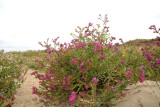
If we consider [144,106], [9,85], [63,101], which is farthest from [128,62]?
[9,85]

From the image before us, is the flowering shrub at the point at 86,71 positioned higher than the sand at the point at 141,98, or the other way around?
the flowering shrub at the point at 86,71

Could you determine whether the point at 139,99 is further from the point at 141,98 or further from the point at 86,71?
the point at 86,71

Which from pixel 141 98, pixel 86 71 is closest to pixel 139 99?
pixel 141 98

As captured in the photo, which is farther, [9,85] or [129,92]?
[9,85]

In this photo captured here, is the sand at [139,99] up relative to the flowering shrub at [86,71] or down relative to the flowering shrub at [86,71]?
down

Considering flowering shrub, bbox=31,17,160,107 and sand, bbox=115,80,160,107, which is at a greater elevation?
flowering shrub, bbox=31,17,160,107

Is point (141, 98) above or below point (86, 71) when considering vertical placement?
below

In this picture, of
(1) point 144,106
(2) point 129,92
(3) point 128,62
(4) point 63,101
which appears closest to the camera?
(1) point 144,106

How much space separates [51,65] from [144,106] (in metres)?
2.07

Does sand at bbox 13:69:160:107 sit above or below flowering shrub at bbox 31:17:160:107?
below

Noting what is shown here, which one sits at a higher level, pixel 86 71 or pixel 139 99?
pixel 86 71

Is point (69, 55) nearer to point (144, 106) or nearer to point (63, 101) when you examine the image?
point (63, 101)

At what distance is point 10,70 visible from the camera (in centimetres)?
396

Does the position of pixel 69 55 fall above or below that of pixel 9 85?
above
